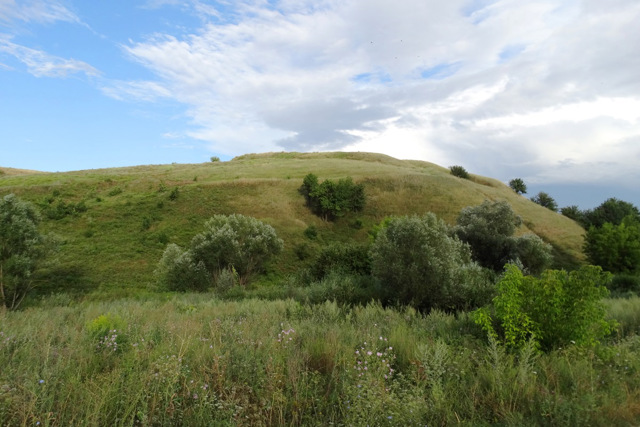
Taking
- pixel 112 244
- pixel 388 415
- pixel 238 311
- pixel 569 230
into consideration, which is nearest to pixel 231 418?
pixel 388 415

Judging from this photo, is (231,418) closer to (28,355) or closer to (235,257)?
(28,355)

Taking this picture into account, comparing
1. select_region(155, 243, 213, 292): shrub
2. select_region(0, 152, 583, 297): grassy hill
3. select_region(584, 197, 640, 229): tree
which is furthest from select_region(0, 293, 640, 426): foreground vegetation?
select_region(584, 197, 640, 229): tree

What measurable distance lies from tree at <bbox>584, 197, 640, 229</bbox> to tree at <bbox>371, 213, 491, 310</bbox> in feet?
195

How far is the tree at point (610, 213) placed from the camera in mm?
64062

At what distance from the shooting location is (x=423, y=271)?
1773 cm

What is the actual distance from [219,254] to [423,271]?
19578mm

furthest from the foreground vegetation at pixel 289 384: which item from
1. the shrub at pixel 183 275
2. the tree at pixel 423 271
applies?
the shrub at pixel 183 275

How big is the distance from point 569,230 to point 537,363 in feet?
205

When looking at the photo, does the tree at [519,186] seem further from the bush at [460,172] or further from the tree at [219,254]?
the tree at [219,254]

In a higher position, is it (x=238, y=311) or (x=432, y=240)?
(x=432, y=240)

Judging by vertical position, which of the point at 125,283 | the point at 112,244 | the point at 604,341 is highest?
the point at 604,341

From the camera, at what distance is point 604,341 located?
7480 millimetres

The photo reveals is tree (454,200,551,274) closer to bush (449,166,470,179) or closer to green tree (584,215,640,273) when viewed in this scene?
green tree (584,215,640,273)

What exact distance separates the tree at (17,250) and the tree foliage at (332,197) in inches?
1315
